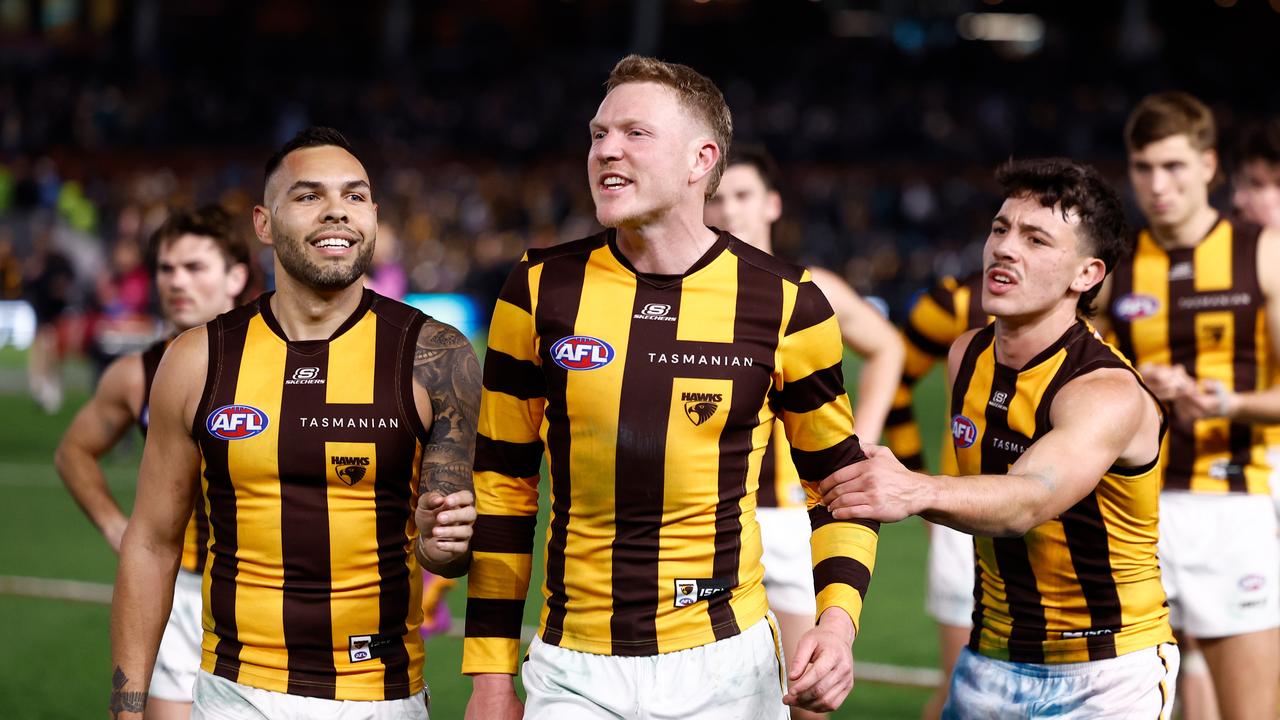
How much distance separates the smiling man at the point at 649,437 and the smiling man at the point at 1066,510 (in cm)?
69

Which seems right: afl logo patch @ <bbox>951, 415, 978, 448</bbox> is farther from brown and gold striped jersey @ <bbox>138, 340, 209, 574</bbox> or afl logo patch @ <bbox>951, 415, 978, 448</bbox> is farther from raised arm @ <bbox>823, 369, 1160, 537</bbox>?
brown and gold striped jersey @ <bbox>138, 340, 209, 574</bbox>

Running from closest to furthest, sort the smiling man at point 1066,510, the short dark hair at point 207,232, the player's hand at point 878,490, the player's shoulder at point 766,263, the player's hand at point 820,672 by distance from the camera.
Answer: the player's hand at point 820,672, the player's hand at point 878,490, the player's shoulder at point 766,263, the smiling man at point 1066,510, the short dark hair at point 207,232

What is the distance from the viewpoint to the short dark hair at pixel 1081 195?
383cm

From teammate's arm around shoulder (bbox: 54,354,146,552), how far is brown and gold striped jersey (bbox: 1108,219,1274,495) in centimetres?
348

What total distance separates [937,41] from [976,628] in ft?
99.4

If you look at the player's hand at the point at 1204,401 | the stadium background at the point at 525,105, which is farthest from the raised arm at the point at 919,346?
the stadium background at the point at 525,105

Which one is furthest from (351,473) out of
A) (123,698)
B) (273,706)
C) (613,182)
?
(613,182)

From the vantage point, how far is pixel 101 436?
15.3 ft

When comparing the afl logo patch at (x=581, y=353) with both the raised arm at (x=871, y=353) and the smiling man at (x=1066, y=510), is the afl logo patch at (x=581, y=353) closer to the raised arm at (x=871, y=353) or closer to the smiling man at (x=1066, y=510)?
the smiling man at (x=1066, y=510)

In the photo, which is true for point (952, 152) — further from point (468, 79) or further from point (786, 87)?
point (468, 79)

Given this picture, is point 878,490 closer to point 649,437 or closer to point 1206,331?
point 649,437

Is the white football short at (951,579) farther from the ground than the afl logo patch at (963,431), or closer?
closer

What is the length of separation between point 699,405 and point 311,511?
0.96 m

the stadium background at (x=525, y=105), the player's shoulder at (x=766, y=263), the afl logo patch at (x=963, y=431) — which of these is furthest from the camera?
the stadium background at (x=525, y=105)
